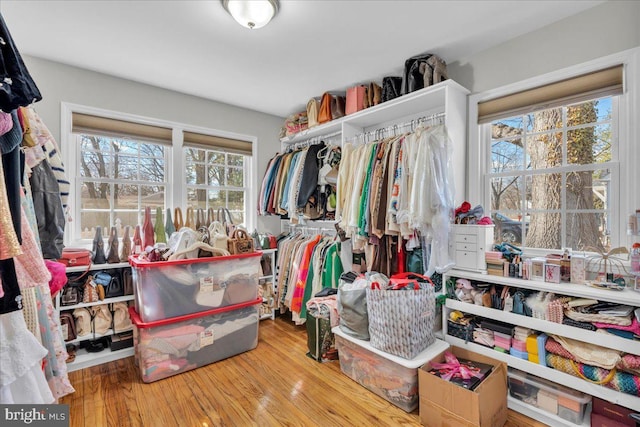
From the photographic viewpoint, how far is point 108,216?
2.83 m

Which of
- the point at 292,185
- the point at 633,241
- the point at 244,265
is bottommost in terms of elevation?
the point at 244,265

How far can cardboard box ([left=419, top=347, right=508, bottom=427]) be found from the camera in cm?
151

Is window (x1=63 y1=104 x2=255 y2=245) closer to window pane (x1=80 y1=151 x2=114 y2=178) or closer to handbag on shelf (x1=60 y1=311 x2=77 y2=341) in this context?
window pane (x1=80 y1=151 x2=114 y2=178)

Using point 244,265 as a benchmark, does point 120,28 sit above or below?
above

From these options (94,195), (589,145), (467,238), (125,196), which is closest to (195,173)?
(125,196)

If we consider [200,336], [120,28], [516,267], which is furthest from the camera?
[200,336]

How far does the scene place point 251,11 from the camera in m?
1.74

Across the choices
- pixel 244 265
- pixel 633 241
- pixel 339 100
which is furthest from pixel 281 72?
pixel 633 241

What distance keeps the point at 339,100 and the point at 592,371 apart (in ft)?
9.14

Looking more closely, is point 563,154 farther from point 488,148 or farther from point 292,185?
point 292,185

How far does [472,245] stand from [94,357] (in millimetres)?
3028

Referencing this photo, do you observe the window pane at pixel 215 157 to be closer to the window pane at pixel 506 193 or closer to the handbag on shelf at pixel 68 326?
the handbag on shelf at pixel 68 326

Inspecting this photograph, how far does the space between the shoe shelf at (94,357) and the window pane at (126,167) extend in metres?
1.58

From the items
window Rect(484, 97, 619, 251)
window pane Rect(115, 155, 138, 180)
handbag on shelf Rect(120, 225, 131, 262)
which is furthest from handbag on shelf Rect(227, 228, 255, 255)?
window Rect(484, 97, 619, 251)
